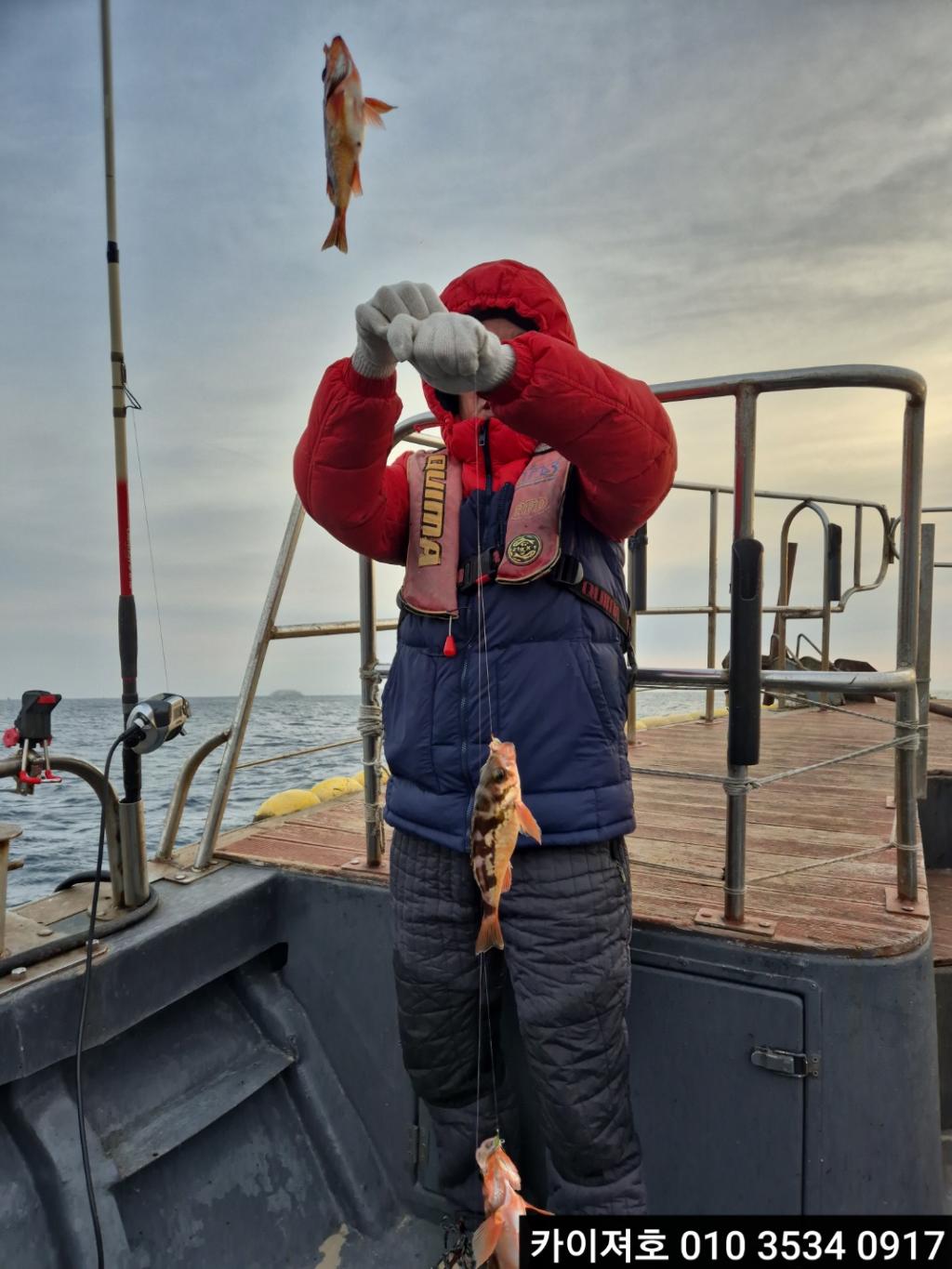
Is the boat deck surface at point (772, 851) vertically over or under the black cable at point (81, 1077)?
over

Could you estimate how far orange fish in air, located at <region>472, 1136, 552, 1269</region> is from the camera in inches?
65.9

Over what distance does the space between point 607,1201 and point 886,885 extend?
1266 mm

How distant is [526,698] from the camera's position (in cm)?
186

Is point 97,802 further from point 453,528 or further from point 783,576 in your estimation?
point 783,576

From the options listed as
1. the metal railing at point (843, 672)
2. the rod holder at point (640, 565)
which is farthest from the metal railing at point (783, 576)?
the metal railing at point (843, 672)

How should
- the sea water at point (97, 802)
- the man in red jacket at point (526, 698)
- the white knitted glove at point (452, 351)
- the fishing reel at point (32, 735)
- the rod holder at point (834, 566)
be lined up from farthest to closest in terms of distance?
the rod holder at point (834, 566), the sea water at point (97, 802), the fishing reel at point (32, 735), the man in red jacket at point (526, 698), the white knitted glove at point (452, 351)

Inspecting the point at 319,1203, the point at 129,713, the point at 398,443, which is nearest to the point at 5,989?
the point at 129,713

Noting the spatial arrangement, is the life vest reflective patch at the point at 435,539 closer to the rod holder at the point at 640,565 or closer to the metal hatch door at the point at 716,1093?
the metal hatch door at the point at 716,1093

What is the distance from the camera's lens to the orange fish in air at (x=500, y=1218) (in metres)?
1.67

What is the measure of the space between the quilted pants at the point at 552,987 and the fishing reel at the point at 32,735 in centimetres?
102

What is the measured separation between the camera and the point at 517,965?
188 centimetres

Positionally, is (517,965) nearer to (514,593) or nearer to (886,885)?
(514,593)

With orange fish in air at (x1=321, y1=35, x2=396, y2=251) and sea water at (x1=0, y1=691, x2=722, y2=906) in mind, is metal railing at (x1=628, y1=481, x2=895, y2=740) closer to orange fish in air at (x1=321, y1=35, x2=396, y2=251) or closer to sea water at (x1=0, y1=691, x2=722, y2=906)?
sea water at (x1=0, y1=691, x2=722, y2=906)

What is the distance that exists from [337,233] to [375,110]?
0.31 meters
